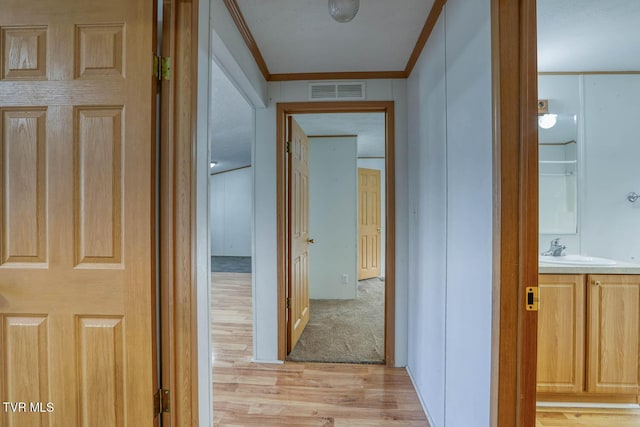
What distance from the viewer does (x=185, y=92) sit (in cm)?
120

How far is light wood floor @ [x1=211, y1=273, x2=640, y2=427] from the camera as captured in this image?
1.79 meters

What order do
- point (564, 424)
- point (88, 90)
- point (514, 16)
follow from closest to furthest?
1. point (514, 16)
2. point (88, 90)
3. point (564, 424)

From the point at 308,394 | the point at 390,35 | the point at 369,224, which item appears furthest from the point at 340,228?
the point at 390,35

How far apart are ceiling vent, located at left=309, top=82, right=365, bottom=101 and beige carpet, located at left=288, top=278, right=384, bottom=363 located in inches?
88.9

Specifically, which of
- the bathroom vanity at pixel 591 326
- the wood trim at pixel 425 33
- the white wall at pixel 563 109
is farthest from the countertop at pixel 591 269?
the wood trim at pixel 425 33

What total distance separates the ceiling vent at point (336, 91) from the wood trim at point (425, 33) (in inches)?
16.0

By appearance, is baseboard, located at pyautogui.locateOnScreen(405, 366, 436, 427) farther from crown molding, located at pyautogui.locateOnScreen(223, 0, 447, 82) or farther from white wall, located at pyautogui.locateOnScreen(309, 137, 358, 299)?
crown molding, located at pyautogui.locateOnScreen(223, 0, 447, 82)

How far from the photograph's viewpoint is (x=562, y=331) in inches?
70.9

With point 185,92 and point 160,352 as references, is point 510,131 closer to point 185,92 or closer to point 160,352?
point 185,92

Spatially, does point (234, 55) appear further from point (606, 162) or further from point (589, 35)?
point (606, 162)

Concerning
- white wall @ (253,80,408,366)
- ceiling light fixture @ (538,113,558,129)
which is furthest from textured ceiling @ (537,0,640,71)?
white wall @ (253,80,408,366)

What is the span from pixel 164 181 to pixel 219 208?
8.54 m

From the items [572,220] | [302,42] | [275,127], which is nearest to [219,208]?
[275,127]

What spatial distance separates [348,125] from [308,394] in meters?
3.06
